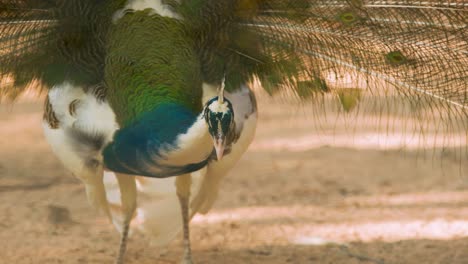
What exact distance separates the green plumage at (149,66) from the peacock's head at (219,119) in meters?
0.45

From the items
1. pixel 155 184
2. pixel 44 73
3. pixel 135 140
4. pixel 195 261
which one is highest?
pixel 44 73

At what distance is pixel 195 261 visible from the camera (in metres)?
4.09

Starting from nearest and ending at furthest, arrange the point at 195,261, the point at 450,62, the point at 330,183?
the point at 450,62, the point at 195,261, the point at 330,183

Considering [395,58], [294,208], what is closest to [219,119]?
[395,58]

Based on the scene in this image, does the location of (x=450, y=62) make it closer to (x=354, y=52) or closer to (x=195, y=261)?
(x=354, y=52)

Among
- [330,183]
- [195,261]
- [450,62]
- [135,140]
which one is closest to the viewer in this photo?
[135,140]

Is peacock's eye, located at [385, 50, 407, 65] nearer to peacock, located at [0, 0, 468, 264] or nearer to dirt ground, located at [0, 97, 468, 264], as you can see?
peacock, located at [0, 0, 468, 264]

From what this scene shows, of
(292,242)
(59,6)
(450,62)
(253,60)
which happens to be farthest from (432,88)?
(59,6)

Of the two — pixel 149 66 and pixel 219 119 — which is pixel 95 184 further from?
pixel 219 119

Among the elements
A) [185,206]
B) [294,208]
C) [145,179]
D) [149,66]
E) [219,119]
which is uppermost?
[149,66]

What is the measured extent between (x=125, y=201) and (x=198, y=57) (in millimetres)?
773

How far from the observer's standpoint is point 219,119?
277 cm

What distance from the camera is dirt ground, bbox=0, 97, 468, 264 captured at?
4.12 metres

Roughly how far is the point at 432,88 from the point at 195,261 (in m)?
1.34
